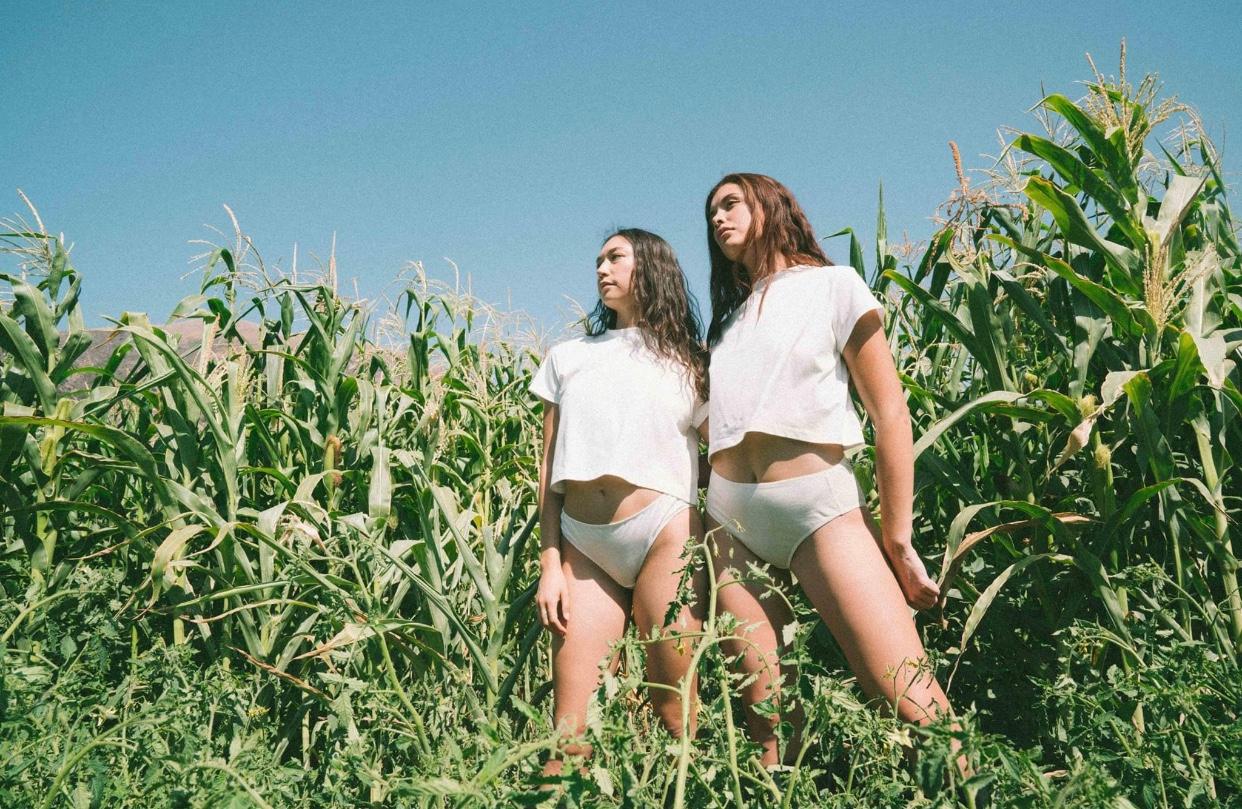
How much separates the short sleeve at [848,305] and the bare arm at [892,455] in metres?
0.02

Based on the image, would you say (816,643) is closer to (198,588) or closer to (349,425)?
(349,425)

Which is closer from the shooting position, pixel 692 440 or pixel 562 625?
pixel 562 625

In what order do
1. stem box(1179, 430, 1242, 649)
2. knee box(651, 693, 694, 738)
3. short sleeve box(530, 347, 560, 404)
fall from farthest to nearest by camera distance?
short sleeve box(530, 347, 560, 404) → knee box(651, 693, 694, 738) → stem box(1179, 430, 1242, 649)

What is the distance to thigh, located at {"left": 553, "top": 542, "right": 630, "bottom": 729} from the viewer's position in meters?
2.06

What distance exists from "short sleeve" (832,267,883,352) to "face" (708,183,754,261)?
0.34m

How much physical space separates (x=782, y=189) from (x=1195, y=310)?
1074mm

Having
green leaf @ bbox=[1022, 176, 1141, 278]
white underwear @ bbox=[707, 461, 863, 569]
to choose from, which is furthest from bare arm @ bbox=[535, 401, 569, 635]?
green leaf @ bbox=[1022, 176, 1141, 278]

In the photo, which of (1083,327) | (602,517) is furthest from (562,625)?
(1083,327)

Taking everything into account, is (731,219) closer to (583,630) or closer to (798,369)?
(798,369)

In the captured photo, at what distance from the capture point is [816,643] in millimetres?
2305

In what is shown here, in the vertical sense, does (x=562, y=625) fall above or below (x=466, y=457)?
below

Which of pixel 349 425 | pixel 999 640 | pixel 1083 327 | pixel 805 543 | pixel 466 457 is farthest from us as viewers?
pixel 466 457

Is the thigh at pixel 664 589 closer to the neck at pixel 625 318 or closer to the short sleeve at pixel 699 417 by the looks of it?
the short sleeve at pixel 699 417

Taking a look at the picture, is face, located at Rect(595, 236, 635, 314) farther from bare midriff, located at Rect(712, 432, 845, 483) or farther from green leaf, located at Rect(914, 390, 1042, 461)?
green leaf, located at Rect(914, 390, 1042, 461)
